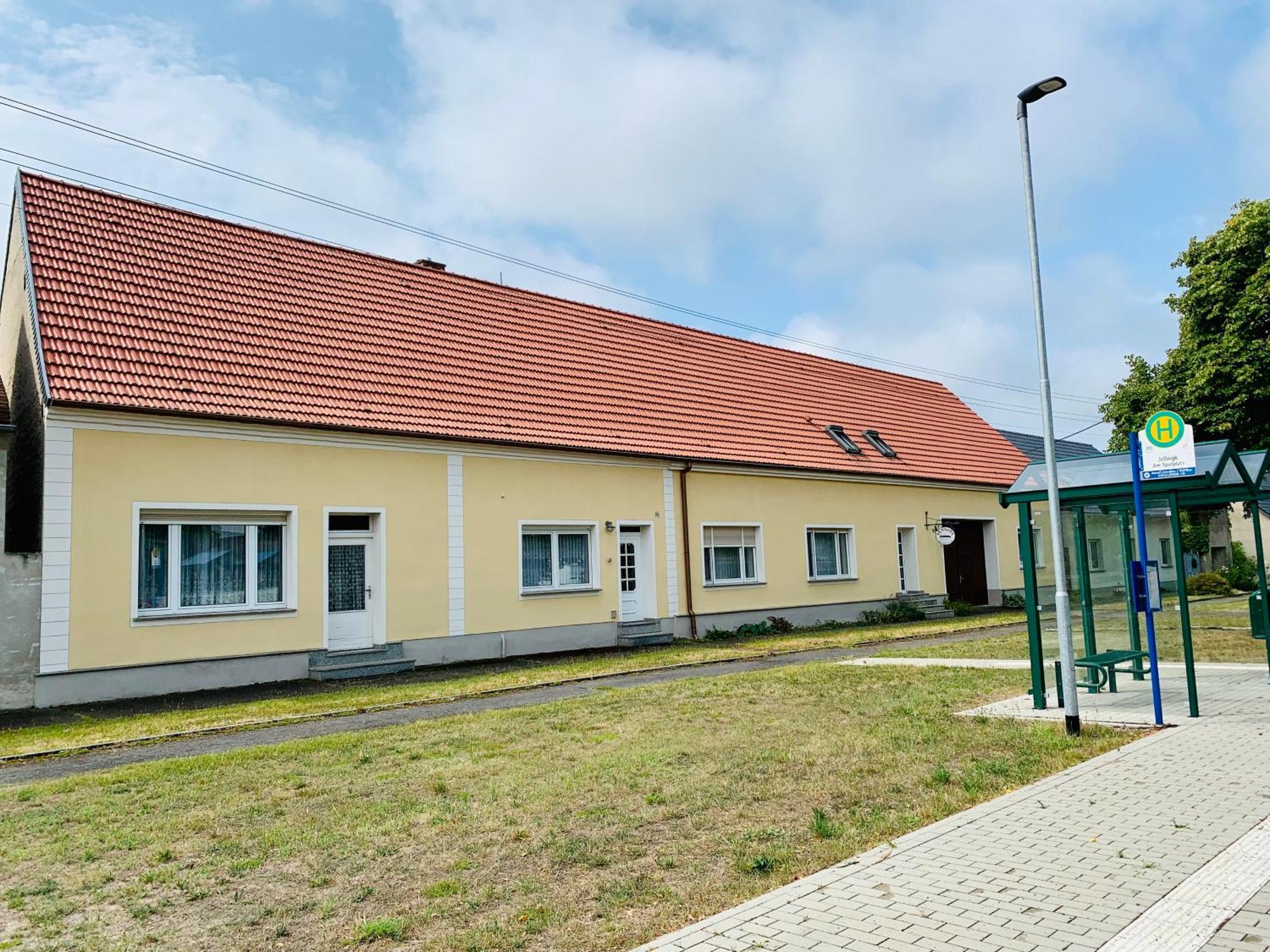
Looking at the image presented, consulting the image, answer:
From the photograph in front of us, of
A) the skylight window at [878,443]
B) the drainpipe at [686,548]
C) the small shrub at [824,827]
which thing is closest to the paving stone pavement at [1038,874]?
the small shrub at [824,827]

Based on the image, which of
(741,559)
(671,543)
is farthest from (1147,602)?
(741,559)

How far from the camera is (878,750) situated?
841cm

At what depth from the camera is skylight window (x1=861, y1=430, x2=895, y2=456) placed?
27438 millimetres

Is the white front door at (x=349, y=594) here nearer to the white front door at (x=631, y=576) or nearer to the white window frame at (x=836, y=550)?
the white front door at (x=631, y=576)

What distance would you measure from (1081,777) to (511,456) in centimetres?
1274

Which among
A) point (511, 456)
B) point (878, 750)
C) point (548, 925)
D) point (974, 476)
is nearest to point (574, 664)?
point (511, 456)

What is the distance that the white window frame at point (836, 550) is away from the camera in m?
23.8

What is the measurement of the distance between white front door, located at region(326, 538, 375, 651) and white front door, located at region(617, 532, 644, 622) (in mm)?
5635

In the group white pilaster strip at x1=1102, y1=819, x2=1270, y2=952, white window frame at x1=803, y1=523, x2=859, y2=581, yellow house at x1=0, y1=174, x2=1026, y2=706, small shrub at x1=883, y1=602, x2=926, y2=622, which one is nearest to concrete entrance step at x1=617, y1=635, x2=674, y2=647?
yellow house at x1=0, y1=174, x2=1026, y2=706

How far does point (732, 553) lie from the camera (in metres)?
22.3

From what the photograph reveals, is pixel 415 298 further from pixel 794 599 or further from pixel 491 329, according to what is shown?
pixel 794 599

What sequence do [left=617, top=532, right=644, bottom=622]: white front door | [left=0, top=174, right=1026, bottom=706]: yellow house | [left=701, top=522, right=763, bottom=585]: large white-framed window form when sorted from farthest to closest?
[left=701, top=522, right=763, bottom=585]: large white-framed window
[left=617, top=532, right=644, bottom=622]: white front door
[left=0, top=174, right=1026, bottom=706]: yellow house

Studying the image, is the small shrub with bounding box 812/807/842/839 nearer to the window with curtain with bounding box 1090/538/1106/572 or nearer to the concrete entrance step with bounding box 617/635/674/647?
the window with curtain with bounding box 1090/538/1106/572

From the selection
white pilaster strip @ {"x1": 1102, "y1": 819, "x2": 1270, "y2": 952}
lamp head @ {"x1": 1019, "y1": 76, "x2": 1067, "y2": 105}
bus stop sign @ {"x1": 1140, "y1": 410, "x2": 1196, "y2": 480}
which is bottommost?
white pilaster strip @ {"x1": 1102, "y1": 819, "x2": 1270, "y2": 952}
